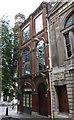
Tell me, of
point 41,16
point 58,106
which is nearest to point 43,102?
point 58,106

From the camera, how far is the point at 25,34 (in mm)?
20094

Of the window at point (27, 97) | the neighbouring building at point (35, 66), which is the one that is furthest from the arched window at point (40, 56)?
the window at point (27, 97)

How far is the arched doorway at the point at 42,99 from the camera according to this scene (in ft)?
50.0

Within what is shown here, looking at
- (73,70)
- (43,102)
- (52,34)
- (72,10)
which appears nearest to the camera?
(73,70)

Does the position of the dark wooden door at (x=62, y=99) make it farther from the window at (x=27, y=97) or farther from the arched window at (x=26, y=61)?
the arched window at (x=26, y=61)

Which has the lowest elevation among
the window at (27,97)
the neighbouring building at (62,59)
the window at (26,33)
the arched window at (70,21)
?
the window at (27,97)

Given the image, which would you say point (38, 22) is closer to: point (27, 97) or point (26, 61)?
point (26, 61)

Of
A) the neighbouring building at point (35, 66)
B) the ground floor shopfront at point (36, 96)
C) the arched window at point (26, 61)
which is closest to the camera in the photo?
the ground floor shopfront at point (36, 96)

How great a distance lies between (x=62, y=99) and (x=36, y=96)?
386cm

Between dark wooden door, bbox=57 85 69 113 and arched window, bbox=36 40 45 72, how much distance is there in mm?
3376

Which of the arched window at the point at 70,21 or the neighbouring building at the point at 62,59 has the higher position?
the arched window at the point at 70,21

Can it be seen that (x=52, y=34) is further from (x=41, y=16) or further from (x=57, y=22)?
(x=41, y=16)

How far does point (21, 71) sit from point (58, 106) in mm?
7854

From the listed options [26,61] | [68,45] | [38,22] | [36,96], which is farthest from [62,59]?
[26,61]
